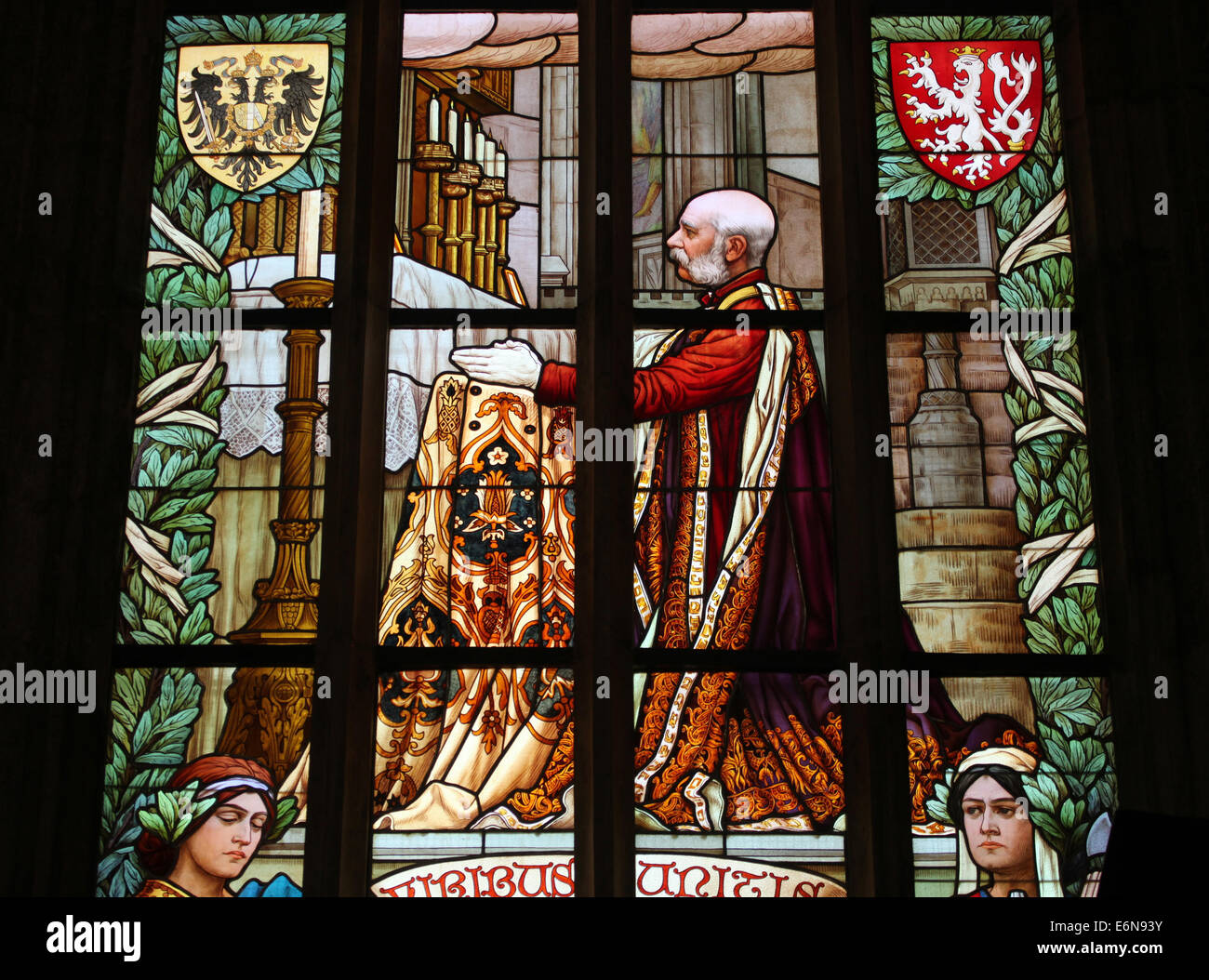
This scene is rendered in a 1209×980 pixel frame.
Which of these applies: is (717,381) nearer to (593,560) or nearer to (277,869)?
(593,560)

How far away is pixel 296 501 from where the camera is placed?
3.96 metres

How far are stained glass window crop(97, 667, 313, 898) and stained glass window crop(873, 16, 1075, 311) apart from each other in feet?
7.37

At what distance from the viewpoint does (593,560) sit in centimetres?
374

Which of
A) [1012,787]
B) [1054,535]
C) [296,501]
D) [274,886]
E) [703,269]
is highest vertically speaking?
[703,269]

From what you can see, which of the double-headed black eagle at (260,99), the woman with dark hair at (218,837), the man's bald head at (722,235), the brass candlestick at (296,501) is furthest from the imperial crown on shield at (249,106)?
the woman with dark hair at (218,837)

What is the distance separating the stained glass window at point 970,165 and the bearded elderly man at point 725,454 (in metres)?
0.43

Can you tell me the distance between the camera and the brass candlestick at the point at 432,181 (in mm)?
4184

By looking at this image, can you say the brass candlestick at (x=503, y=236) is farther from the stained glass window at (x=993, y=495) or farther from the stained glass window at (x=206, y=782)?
the stained glass window at (x=206, y=782)

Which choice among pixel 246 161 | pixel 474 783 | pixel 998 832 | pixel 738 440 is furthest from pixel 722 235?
pixel 998 832

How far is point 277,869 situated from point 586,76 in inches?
99.1

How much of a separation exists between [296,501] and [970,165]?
2.37 m

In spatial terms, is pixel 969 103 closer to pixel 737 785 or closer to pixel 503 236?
pixel 503 236

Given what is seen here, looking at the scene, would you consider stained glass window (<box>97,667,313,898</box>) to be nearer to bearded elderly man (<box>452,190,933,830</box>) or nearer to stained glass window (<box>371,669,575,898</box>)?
stained glass window (<box>371,669,575,898</box>)
